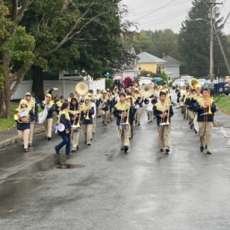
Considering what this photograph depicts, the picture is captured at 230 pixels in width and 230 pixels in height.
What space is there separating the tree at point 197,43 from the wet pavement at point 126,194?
95605 mm

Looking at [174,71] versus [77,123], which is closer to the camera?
[77,123]

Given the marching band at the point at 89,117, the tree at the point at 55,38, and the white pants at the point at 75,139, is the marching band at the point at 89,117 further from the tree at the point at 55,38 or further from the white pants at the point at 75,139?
the tree at the point at 55,38

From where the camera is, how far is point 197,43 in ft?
384

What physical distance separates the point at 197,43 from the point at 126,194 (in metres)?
107

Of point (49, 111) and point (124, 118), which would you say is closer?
point (124, 118)

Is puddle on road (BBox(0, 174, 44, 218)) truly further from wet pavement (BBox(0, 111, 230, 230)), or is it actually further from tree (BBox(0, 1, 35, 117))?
tree (BBox(0, 1, 35, 117))

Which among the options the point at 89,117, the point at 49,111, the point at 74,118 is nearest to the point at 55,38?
the point at 49,111

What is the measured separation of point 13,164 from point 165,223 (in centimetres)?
830

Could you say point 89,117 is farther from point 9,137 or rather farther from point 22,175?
point 22,175

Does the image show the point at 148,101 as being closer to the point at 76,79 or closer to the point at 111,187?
the point at 111,187

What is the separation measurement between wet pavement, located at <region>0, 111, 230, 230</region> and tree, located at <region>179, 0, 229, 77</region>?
95605 millimetres

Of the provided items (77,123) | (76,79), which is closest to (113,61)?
(76,79)

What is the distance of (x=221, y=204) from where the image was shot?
1066 centimetres

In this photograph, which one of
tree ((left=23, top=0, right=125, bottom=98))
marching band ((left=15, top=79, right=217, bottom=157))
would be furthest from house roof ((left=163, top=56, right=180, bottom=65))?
marching band ((left=15, top=79, right=217, bottom=157))
